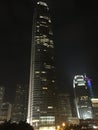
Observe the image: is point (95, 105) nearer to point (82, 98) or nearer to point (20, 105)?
point (82, 98)

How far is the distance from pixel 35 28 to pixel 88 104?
7656 cm

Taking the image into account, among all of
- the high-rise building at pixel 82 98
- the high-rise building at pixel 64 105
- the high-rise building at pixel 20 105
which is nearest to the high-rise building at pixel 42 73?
the high-rise building at pixel 64 105

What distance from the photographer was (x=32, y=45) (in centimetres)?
13688

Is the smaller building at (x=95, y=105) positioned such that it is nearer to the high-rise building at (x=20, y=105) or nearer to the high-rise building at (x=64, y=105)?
the high-rise building at (x=64, y=105)

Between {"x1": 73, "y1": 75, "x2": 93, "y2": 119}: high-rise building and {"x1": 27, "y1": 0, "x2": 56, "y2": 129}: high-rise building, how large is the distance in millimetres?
56880

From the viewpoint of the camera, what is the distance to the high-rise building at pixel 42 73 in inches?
4459

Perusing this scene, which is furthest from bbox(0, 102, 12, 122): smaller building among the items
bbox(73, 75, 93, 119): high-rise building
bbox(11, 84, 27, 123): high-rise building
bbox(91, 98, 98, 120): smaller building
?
bbox(91, 98, 98, 120): smaller building

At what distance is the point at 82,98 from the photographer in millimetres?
176250

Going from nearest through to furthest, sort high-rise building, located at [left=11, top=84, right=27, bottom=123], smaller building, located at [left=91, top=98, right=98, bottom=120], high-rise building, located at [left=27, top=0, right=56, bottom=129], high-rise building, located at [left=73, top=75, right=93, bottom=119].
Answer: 1. high-rise building, located at [left=27, top=0, right=56, bottom=129]
2. high-rise building, located at [left=11, top=84, right=27, bottom=123]
3. high-rise building, located at [left=73, top=75, right=93, bottom=119]
4. smaller building, located at [left=91, top=98, right=98, bottom=120]

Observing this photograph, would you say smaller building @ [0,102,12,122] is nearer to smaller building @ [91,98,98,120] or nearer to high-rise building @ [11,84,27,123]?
high-rise building @ [11,84,27,123]

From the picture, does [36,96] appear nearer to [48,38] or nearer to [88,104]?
[48,38]

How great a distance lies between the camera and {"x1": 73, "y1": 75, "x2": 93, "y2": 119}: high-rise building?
168000 mm

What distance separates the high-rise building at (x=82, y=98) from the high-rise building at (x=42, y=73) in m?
56.9

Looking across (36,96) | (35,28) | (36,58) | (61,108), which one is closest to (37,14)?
(35,28)
